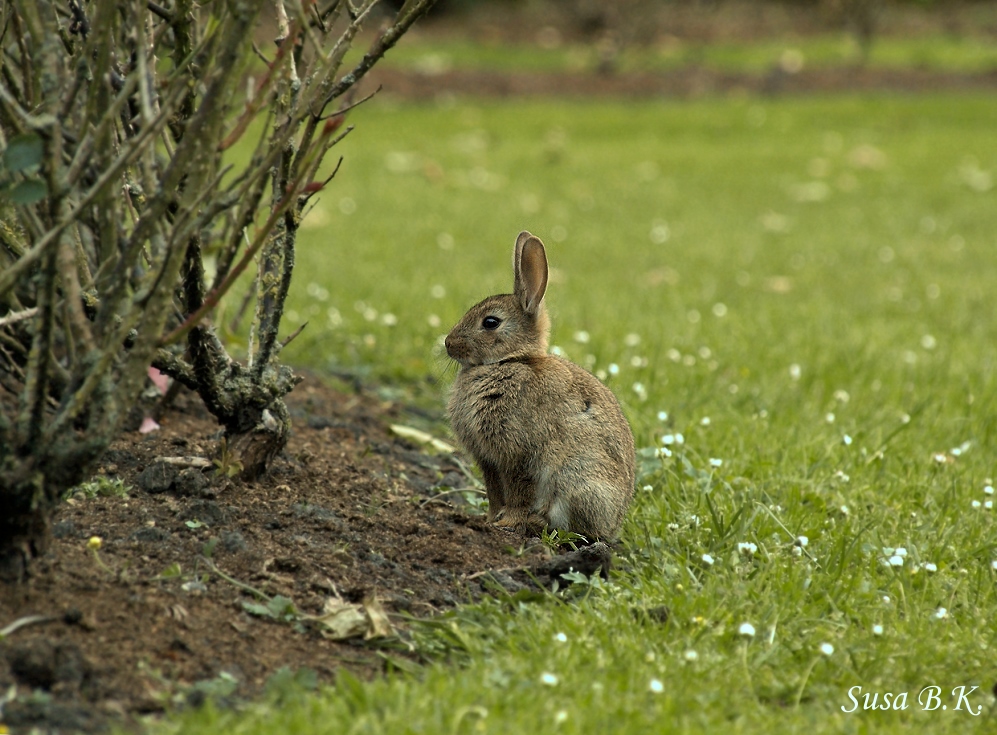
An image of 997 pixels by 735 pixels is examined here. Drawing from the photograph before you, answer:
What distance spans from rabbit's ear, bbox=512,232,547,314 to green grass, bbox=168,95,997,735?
49 cm

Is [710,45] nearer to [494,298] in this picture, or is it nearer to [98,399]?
[494,298]

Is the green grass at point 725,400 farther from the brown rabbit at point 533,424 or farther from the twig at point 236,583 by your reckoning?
the twig at point 236,583

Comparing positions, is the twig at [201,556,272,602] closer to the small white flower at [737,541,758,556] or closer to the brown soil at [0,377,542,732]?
the brown soil at [0,377,542,732]

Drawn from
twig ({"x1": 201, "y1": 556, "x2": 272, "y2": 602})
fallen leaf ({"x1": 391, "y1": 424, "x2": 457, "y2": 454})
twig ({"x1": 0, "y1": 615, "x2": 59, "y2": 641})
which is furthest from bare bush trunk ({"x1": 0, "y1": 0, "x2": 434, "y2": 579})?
fallen leaf ({"x1": 391, "y1": 424, "x2": 457, "y2": 454})

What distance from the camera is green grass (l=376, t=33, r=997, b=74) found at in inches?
883

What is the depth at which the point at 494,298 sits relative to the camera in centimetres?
425

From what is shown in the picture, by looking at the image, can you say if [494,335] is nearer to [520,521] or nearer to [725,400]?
[520,521]

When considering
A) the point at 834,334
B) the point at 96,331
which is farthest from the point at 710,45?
the point at 96,331

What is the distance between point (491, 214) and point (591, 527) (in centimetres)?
741
